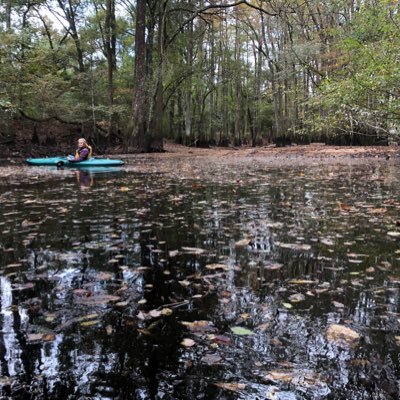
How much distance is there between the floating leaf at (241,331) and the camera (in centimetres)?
199

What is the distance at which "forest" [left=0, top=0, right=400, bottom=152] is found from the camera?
454 inches

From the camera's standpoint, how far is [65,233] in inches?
163

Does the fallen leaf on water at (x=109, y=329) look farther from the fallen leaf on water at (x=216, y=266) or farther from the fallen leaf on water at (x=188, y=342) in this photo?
the fallen leaf on water at (x=216, y=266)

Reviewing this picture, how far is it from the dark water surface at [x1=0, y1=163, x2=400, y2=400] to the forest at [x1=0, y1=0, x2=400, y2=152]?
7.58 m

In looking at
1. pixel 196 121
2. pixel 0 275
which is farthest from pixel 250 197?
pixel 196 121

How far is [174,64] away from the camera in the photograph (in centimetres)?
2591

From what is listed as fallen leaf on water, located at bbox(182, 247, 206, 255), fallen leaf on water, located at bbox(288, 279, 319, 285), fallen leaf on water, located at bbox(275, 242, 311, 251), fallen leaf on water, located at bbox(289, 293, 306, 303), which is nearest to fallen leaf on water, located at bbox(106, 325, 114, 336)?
fallen leaf on water, located at bbox(289, 293, 306, 303)

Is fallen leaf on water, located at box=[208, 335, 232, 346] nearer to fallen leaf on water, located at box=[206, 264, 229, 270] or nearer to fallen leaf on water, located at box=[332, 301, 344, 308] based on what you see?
fallen leaf on water, located at box=[332, 301, 344, 308]

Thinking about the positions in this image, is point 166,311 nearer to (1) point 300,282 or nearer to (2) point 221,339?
(2) point 221,339

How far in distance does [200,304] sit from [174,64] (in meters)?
25.4

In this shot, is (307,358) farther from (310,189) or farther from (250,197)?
(310,189)

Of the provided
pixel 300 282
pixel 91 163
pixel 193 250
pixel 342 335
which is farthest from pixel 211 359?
pixel 91 163

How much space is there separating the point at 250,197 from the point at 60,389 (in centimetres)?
512

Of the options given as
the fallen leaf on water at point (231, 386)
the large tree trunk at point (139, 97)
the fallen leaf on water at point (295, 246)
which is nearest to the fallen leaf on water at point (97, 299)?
the fallen leaf on water at point (231, 386)
